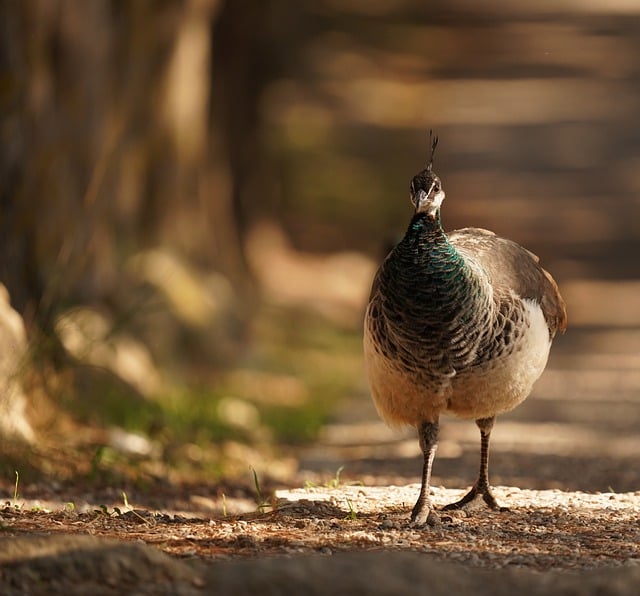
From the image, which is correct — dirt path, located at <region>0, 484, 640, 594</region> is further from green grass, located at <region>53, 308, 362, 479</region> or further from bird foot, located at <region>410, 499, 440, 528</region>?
green grass, located at <region>53, 308, 362, 479</region>

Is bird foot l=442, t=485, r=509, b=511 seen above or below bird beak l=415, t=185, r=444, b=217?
below

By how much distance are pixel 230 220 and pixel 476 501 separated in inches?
403

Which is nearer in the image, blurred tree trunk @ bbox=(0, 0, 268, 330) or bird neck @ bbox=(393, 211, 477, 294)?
bird neck @ bbox=(393, 211, 477, 294)

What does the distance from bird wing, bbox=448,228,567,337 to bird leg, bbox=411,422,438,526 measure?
27.7 inches

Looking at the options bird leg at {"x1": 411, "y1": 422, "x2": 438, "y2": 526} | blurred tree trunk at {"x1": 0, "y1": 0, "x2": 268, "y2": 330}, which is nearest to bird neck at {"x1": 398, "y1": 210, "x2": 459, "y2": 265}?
bird leg at {"x1": 411, "y1": 422, "x2": 438, "y2": 526}

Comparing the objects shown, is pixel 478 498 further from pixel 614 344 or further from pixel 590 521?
pixel 614 344

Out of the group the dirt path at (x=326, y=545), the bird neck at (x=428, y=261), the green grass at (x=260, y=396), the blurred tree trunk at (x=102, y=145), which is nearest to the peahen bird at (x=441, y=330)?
the bird neck at (x=428, y=261)

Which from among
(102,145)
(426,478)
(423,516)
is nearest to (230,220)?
(102,145)

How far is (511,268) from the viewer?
6441 mm

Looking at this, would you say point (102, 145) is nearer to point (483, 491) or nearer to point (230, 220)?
point (483, 491)

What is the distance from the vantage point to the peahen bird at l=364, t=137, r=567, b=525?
570 centimetres

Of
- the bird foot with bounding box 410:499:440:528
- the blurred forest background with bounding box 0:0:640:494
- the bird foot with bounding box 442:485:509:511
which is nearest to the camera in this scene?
the bird foot with bounding box 410:499:440:528

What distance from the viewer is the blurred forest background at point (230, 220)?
28.5 feet

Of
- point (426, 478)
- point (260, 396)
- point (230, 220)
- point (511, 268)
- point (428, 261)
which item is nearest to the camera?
point (428, 261)
